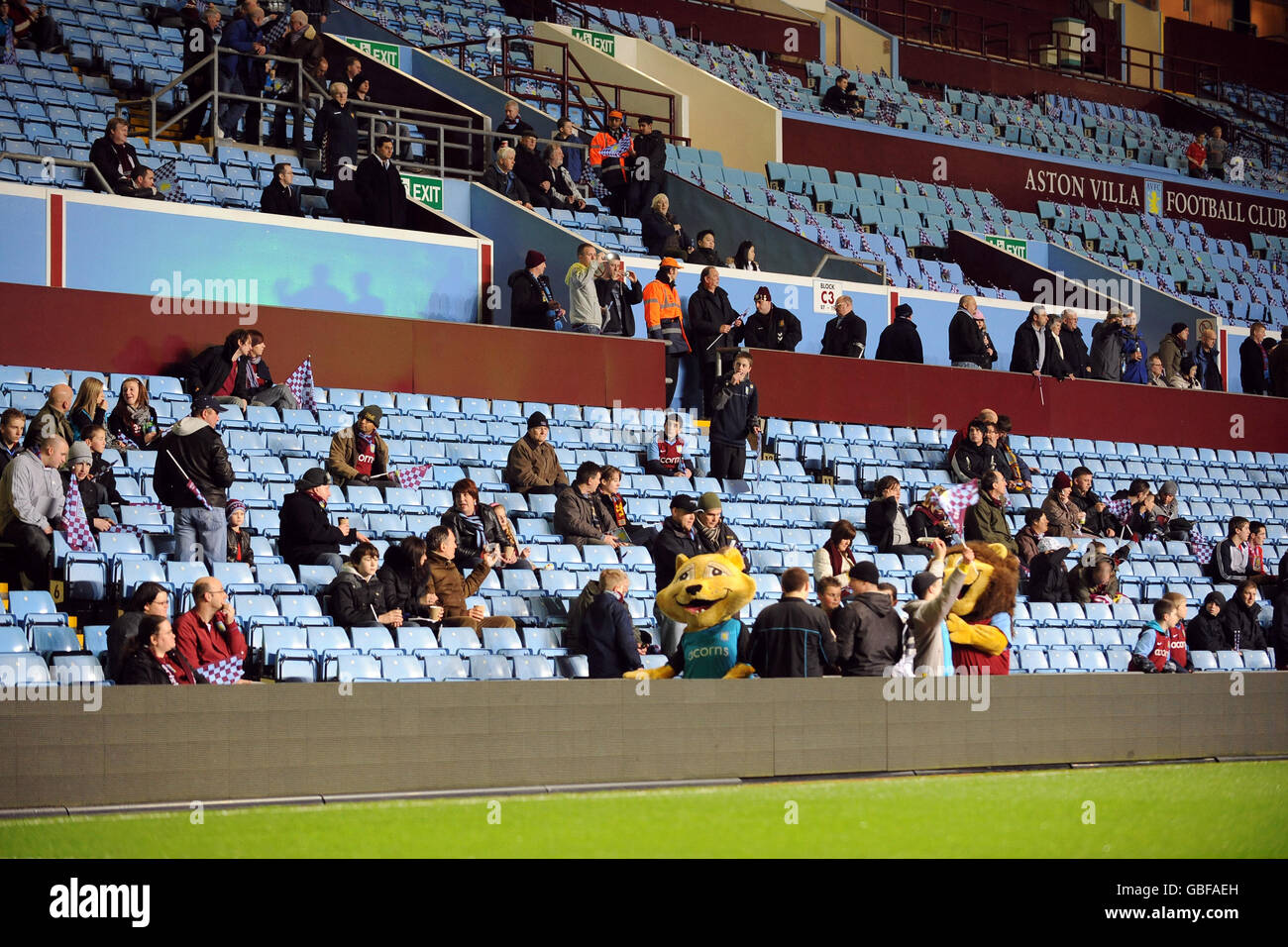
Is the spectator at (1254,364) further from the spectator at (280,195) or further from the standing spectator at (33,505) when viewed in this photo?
the standing spectator at (33,505)

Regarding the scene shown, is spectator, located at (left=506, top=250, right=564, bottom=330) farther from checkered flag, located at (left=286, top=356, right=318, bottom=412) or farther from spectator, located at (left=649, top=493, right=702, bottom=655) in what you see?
spectator, located at (left=649, top=493, right=702, bottom=655)

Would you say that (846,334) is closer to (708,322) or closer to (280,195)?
(708,322)

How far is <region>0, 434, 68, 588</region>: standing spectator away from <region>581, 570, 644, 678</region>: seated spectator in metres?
3.40

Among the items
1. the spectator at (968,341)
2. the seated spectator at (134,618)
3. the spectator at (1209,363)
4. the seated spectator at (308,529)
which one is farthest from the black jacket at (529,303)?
the spectator at (1209,363)

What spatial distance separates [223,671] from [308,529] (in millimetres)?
2154

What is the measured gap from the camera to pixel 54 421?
1152cm

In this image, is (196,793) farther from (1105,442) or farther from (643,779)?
(1105,442)

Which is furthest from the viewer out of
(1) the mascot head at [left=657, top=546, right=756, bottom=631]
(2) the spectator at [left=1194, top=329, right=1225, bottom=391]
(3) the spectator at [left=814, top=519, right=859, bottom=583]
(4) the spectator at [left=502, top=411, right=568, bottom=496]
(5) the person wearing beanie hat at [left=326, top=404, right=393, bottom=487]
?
(2) the spectator at [left=1194, top=329, right=1225, bottom=391]

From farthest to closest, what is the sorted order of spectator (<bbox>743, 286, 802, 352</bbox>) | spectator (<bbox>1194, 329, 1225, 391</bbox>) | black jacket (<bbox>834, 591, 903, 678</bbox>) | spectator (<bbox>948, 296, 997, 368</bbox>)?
spectator (<bbox>1194, 329, 1225, 391</bbox>) → spectator (<bbox>948, 296, 997, 368</bbox>) → spectator (<bbox>743, 286, 802, 352</bbox>) → black jacket (<bbox>834, 591, 903, 678</bbox>)

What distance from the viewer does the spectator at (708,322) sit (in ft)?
55.5

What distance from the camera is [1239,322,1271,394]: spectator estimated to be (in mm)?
21609

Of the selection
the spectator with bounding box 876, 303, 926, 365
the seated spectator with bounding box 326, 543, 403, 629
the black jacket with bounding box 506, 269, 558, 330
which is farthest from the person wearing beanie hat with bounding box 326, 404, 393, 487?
the spectator with bounding box 876, 303, 926, 365

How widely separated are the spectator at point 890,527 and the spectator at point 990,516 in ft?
1.95
